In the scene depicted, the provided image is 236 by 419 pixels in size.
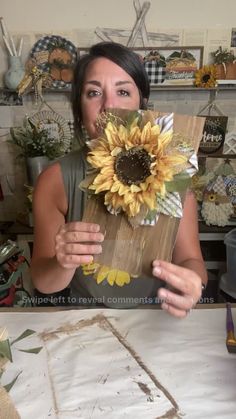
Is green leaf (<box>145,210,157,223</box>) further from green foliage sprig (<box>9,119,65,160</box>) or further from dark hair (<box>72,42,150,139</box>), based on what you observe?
green foliage sprig (<box>9,119,65,160</box>)

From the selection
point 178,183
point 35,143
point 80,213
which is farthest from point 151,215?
point 35,143

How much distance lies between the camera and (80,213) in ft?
3.33

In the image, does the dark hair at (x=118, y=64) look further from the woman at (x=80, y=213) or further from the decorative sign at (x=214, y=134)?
the decorative sign at (x=214, y=134)

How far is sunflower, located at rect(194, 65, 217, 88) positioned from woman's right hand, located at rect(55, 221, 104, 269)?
1561 mm

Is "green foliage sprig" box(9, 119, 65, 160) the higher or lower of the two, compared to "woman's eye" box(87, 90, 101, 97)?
lower

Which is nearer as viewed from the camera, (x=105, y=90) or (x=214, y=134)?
(x=105, y=90)

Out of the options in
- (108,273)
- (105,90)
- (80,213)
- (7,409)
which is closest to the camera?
(7,409)

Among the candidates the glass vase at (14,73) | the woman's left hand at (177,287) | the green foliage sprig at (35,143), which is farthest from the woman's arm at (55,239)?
the glass vase at (14,73)

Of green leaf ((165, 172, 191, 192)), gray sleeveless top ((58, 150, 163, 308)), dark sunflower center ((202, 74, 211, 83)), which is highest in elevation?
dark sunflower center ((202, 74, 211, 83))

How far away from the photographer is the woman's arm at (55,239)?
64cm

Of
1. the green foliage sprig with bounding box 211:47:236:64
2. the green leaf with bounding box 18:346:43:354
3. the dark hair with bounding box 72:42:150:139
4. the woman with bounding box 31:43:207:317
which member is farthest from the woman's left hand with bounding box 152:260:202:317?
the green foliage sprig with bounding box 211:47:236:64

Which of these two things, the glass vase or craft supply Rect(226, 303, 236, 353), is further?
the glass vase

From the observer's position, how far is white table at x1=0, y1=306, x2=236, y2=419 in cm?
59

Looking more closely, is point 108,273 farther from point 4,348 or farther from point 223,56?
point 223,56
